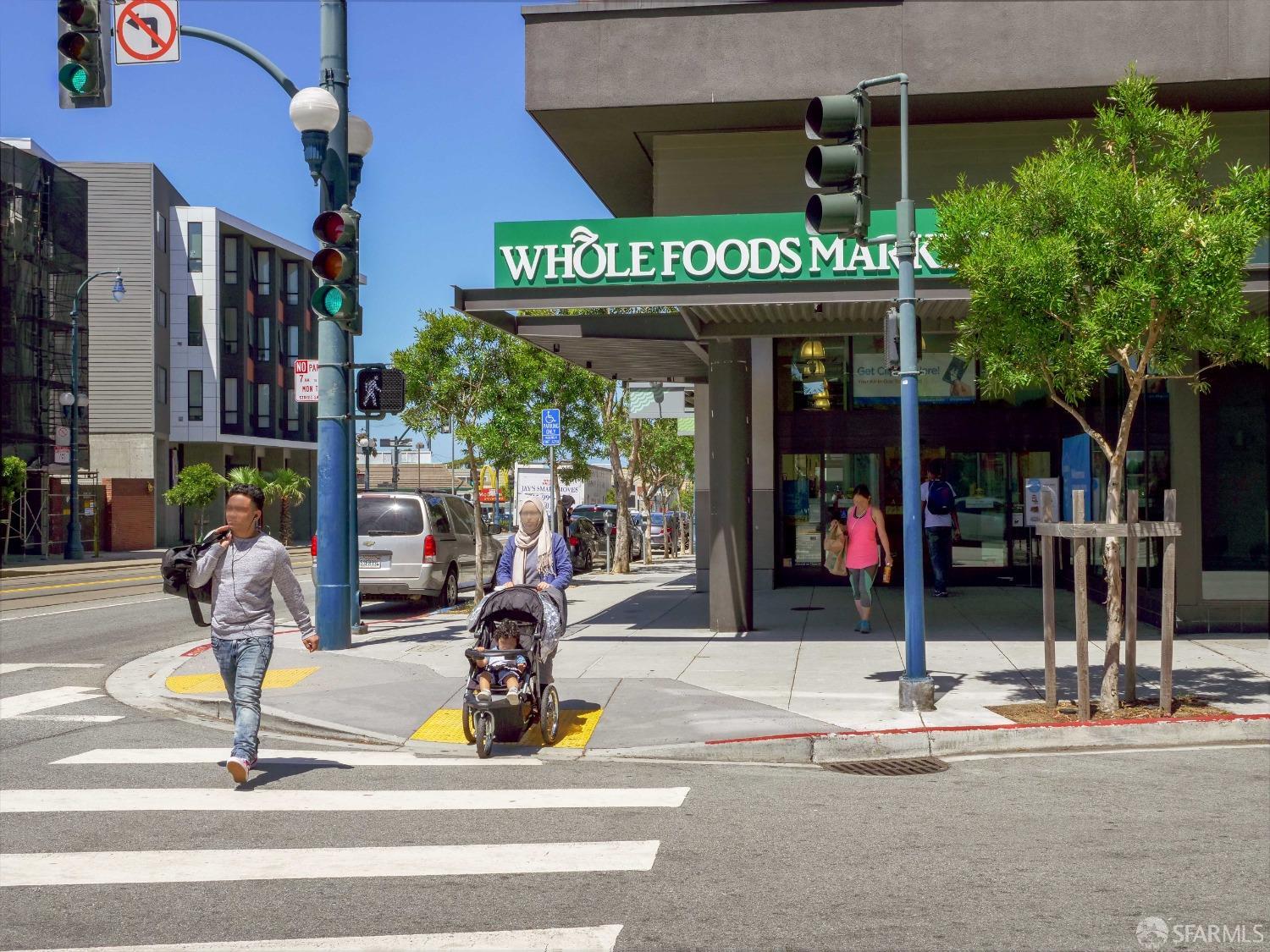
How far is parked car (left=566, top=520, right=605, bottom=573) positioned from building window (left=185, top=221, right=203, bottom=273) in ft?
114

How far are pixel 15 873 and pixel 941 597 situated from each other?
50.5ft

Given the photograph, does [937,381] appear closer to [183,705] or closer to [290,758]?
[183,705]

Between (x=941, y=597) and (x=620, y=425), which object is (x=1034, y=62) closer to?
(x=941, y=597)

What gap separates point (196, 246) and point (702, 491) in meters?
45.9

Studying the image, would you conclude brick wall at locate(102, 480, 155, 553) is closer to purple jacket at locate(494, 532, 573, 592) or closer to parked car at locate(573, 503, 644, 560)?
parked car at locate(573, 503, 644, 560)

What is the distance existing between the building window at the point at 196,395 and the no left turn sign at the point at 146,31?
51.4 m

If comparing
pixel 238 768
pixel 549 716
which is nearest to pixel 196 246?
pixel 549 716

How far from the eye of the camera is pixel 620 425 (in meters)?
33.8

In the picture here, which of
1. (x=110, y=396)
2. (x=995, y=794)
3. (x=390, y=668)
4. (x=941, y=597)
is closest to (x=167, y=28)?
(x=390, y=668)

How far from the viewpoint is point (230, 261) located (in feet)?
207

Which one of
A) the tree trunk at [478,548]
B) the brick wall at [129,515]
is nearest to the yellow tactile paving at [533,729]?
the tree trunk at [478,548]

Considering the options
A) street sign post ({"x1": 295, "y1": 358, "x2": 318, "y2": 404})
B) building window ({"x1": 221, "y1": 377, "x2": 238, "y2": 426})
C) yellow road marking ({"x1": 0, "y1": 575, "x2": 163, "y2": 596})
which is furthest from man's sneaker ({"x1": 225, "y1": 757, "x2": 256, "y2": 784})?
building window ({"x1": 221, "y1": 377, "x2": 238, "y2": 426})

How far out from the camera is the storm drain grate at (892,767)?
8227 millimetres

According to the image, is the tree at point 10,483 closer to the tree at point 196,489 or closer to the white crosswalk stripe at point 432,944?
the tree at point 196,489
